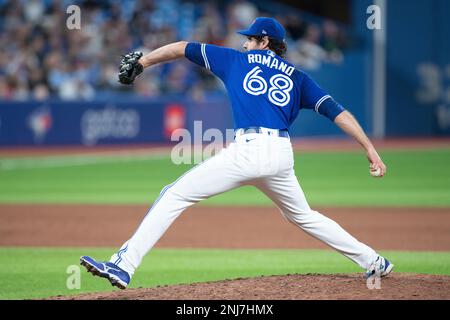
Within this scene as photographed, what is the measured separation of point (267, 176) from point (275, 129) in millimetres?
343

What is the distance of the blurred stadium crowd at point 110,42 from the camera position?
2266cm

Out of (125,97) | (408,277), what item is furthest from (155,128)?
(408,277)

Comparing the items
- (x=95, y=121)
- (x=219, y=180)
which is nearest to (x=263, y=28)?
(x=219, y=180)

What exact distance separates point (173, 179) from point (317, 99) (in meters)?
10.3

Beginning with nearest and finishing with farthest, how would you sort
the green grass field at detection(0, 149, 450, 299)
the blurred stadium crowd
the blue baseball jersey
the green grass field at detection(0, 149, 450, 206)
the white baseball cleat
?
the blue baseball jersey < the white baseball cleat < the green grass field at detection(0, 149, 450, 299) < the green grass field at detection(0, 149, 450, 206) < the blurred stadium crowd

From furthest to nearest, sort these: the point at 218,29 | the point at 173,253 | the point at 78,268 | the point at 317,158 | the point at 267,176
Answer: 1. the point at 218,29
2. the point at 317,158
3. the point at 173,253
4. the point at 78,268
5. the point at 267,176

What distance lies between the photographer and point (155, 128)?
77.2ft

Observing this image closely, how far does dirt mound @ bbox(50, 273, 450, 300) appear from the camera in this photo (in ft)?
19.1

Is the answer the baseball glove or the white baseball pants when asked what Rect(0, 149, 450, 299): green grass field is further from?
the baseball glove

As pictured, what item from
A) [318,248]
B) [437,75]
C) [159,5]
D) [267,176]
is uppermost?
[159,5]

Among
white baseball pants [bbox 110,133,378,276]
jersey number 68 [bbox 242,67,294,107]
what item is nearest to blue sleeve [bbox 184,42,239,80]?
jersey number 68 [bbox 242,67,294,107]

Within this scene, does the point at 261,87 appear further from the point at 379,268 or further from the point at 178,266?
the point at 178,266
